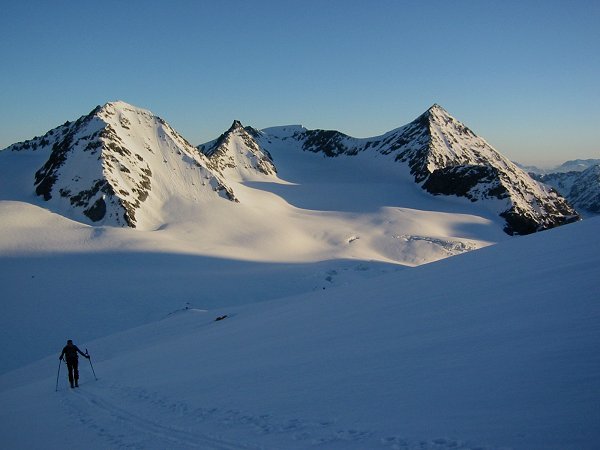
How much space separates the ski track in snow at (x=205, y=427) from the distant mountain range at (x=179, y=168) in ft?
150

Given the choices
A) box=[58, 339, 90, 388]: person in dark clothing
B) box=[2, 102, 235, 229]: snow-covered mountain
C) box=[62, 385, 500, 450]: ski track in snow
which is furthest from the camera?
box=[2, 102, 235, 229]: snow-covered mountain

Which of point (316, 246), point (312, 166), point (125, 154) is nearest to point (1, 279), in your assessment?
point (125, 154)

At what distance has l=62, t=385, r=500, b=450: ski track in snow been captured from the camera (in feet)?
15.0

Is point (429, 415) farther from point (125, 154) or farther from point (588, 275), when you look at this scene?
point (125, 154)

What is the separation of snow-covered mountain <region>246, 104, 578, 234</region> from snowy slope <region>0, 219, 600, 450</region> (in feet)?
234

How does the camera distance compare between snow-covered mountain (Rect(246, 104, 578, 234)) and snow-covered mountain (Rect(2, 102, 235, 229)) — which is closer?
snow-covered mountain (Rect(2, 102, 235, 229))

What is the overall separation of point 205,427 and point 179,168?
63.7 meters

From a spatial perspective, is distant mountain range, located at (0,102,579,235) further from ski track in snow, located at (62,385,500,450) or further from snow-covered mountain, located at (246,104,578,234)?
ski track in snow, located at (62,385,500,450)

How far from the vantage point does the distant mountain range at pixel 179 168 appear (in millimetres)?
53044

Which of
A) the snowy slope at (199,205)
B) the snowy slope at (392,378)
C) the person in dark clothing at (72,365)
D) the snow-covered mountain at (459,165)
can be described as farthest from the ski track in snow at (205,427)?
the snow-covered mountain at (459,165)

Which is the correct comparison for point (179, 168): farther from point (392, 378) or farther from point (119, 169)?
point (392, 378)

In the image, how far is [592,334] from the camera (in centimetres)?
513

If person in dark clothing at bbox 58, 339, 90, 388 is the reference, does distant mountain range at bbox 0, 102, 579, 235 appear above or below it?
above

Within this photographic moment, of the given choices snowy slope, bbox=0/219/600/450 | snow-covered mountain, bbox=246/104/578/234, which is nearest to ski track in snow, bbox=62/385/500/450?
snowy slope, bbox=0/219/600/450
